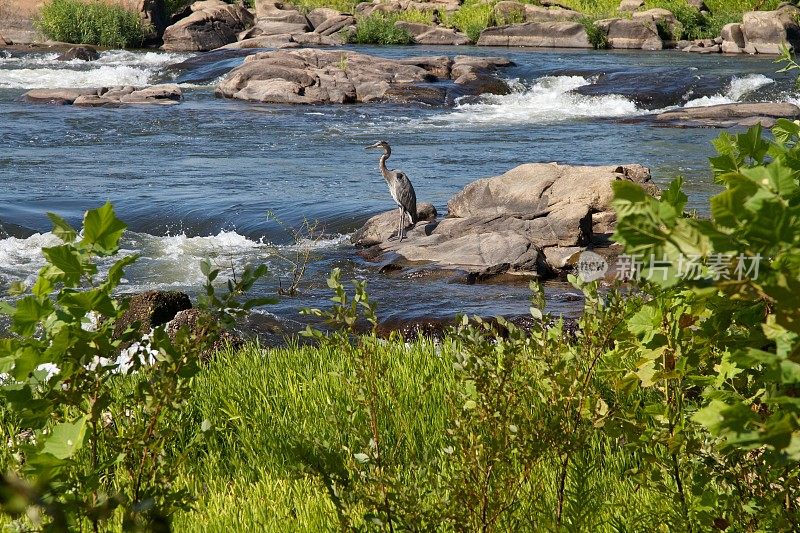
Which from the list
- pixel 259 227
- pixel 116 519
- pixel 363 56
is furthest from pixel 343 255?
pixel 363 56

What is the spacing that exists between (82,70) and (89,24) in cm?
692

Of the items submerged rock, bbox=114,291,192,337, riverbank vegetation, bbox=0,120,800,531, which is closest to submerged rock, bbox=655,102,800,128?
submerged rock, bbox=114,291,192,337

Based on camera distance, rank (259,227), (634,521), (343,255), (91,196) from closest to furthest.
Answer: (634,521)
(343,255)
(259,227)
(91,196)

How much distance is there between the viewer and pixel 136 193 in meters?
13.4

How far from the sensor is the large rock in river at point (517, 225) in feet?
32.0

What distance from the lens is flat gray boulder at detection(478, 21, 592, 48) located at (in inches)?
1351

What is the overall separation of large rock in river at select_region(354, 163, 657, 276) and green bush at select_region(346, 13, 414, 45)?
2384 cm

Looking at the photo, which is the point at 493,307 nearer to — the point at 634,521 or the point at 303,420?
the point at 303,420

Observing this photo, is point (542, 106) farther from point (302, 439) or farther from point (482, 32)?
point (302, 439)

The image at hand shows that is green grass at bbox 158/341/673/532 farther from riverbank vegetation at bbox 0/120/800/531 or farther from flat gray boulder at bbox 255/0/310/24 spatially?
flat gray boulder at bbox 255/0/310/24

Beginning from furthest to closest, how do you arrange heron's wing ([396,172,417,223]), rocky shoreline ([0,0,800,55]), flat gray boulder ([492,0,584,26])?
flat gray boulder ([492,0,584,26]), rocky shoreline ([0,0,800,55]), heron's wing ([396,172,417,223])

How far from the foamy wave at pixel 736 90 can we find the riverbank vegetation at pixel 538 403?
20.1 m

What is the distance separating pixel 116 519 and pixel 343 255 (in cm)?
765

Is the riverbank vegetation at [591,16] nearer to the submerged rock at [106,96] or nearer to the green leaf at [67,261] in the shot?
the submerged rock at [106,96]
